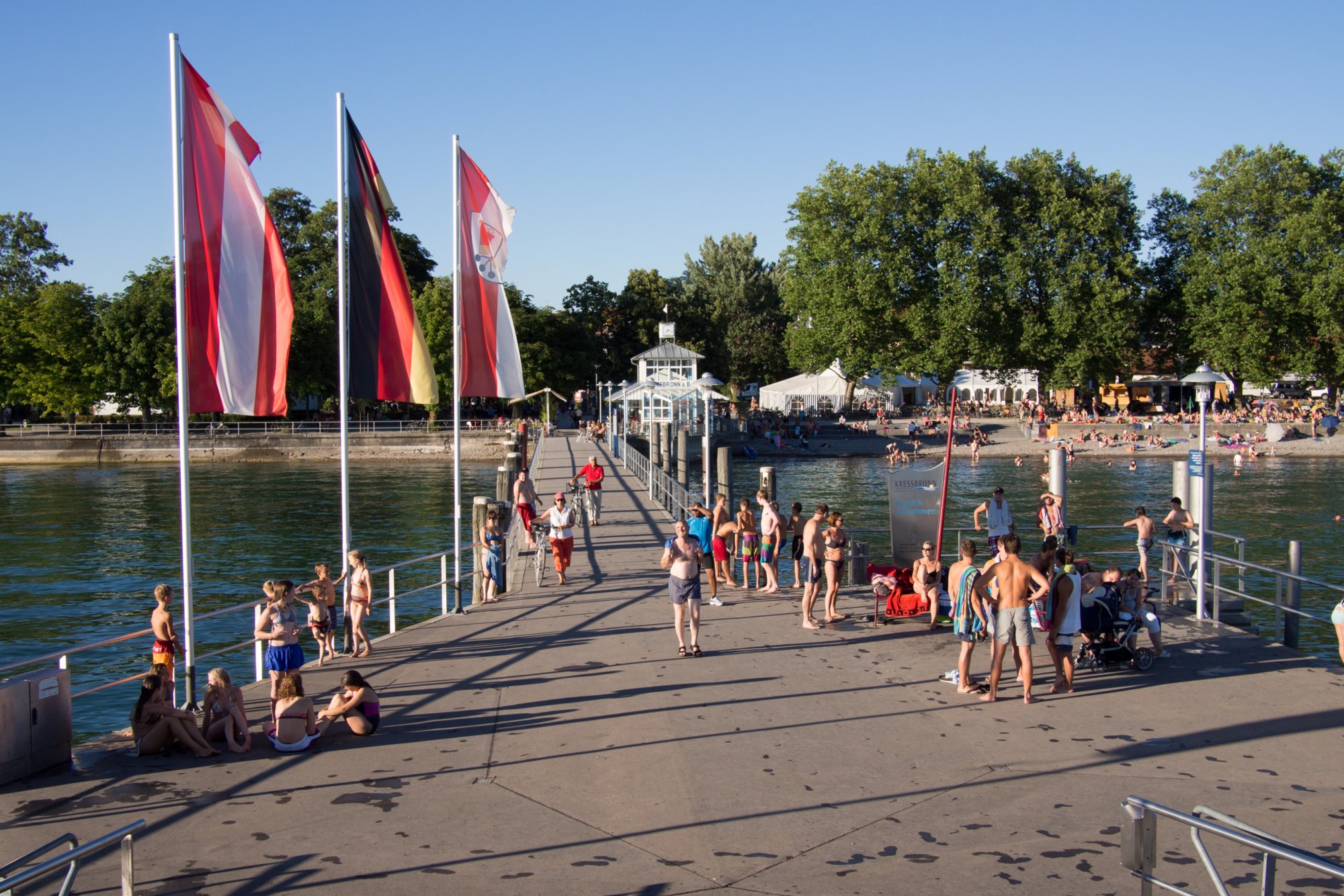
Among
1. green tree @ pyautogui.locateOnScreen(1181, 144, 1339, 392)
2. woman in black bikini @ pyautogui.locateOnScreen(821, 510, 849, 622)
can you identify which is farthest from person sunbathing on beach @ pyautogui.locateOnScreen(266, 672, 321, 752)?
green tree @ pyautogui.locateOnScreen(1181, 144, 1339, 392)

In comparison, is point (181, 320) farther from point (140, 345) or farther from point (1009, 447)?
point (140, 345)

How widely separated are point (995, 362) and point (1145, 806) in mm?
61193

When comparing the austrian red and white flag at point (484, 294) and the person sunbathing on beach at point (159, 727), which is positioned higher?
the austrian red and white flag at point (484, 294)

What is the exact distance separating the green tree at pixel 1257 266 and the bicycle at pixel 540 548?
55.1 m

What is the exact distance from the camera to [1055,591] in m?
10.0

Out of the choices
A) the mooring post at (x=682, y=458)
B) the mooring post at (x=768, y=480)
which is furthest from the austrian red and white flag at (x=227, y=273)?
the mooring post at (x=682, y=458)

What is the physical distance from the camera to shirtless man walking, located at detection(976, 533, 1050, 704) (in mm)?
9672

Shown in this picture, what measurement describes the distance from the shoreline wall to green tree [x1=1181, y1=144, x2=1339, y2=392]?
45575 mm

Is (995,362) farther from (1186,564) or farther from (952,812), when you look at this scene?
(952,812)

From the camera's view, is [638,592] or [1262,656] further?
[638,592]

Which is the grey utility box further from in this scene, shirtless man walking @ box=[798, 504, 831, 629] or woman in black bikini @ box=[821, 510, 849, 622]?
woman in black bikini @ box=[821, 510, 849, 622]

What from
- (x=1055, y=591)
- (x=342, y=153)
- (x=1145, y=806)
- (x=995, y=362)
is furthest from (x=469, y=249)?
(x=995, y=362)

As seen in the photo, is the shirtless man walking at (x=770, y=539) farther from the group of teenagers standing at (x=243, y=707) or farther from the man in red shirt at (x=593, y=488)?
the man in red shirt at (x=593, y=488)

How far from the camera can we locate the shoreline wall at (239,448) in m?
69.9
